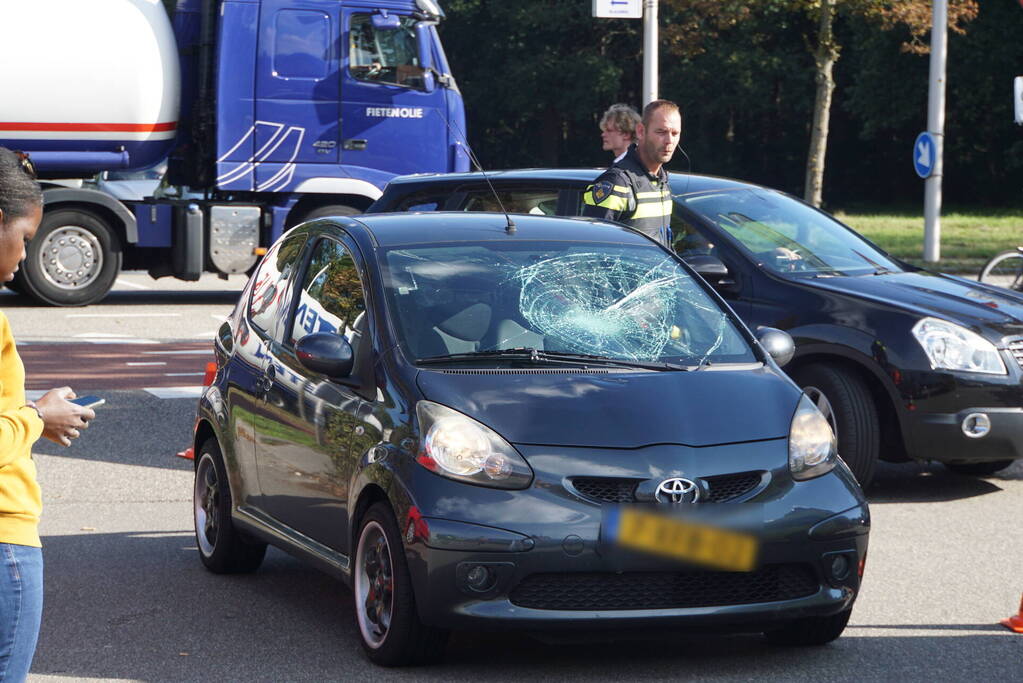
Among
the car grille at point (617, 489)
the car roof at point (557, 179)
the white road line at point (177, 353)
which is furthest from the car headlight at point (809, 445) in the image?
the white road line at point (177, 353)

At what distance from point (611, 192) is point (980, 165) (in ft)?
135

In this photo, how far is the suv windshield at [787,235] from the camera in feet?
28.8

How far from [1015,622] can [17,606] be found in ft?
12.5

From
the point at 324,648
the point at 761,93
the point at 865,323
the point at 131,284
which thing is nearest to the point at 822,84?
the point at 131,284

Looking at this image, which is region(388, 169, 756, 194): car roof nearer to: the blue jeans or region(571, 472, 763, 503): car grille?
region(571, 472, 763, 503): car grille

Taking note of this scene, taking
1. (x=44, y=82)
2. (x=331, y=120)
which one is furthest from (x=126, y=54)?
(x=331, y=120)

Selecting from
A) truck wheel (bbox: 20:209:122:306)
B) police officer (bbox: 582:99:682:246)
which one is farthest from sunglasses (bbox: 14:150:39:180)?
truck wheel (bbox: 20:209:122:306)

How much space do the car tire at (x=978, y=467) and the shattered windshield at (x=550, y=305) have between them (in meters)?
3.44

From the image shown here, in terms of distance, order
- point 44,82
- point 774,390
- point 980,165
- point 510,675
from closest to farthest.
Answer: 1. point 510,675
2. point 774,390
3. point 44,82
4. point 980,165

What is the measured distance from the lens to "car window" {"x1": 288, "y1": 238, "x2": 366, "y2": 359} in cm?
596

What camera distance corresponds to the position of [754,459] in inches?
208

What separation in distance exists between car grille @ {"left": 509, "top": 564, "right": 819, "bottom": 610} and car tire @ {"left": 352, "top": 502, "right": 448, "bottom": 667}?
336mm

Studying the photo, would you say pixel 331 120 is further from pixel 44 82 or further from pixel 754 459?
pixel 754 459

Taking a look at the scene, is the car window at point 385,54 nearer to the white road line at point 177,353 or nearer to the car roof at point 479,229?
the white road line at point 177,353
